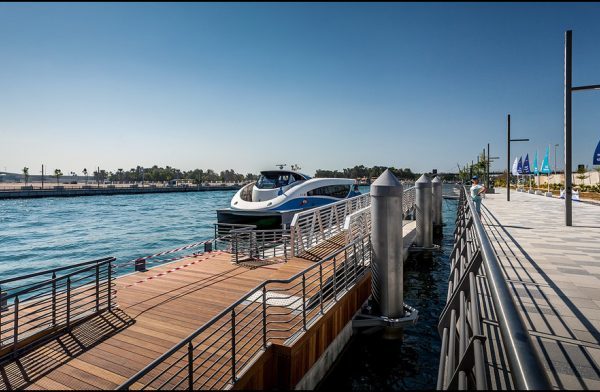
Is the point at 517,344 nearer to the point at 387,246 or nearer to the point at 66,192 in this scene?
the point at 387,246

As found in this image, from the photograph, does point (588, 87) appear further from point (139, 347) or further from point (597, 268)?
point (139, 347)

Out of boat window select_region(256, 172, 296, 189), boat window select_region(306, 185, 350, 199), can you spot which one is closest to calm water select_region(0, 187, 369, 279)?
boat window select_region(256, 172, 296, 189)

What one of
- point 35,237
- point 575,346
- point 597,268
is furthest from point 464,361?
point 35,237

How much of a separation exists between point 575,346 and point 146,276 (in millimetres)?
8749

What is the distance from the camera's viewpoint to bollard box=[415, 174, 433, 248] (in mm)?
13641

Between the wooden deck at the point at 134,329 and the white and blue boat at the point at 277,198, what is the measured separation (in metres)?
10.0

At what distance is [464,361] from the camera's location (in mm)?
2395

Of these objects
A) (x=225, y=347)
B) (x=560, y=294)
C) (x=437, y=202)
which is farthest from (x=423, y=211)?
(x=225, y=347)

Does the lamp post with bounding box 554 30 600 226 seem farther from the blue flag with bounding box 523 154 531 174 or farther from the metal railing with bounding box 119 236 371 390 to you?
the blue flag with bounding box 523 154 531 174

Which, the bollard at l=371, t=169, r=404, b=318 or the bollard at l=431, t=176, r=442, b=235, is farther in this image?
the bollard at l=431, t=176, r=442, b=235

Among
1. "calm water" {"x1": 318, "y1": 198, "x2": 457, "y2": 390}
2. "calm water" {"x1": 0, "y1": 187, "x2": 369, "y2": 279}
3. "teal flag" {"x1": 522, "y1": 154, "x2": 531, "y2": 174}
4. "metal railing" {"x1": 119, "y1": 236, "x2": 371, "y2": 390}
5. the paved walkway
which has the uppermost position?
"teal flag" {"x1": 522, "y1": 154, "x2": 531, "y2": 174}

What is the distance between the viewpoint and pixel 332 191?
2391cm

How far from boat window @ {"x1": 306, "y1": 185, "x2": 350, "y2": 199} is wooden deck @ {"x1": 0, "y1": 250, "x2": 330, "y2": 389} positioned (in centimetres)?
1316

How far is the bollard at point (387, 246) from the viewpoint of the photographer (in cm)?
672
